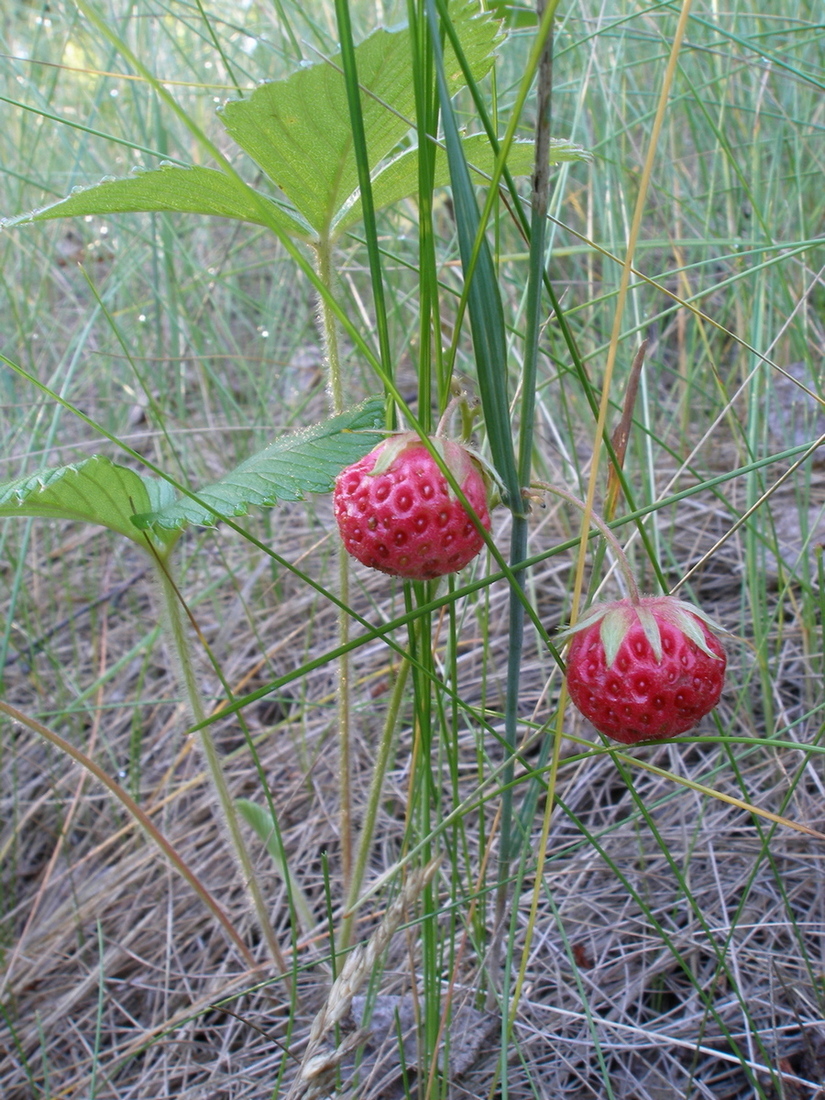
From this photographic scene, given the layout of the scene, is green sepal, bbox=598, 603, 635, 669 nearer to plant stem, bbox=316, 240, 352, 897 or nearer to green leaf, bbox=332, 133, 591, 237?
plant stem, bbox=316, 240, 352, 897

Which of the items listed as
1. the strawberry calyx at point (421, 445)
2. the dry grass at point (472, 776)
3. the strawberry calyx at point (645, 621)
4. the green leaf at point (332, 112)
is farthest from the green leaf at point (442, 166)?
the strawberry calyx at point (645, 621)

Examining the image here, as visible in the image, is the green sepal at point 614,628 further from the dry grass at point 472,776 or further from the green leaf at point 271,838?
the green leaf at point 271,838

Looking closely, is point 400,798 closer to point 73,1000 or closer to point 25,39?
point 73,1000

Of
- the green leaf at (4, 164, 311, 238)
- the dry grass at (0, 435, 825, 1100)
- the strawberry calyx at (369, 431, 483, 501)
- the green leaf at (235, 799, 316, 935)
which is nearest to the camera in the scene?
the strawberry calyx at (369, 431, 483, 501)

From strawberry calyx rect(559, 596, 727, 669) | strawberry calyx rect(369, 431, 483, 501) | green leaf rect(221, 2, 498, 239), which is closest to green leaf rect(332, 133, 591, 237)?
green leaf rect(221, 2, 498, 239)

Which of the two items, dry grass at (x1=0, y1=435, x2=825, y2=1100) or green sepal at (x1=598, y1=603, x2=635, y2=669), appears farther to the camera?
dry grass at (x1=0, y1=435, x2=825, y2=1100)

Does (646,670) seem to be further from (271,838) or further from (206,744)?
(271,838)
